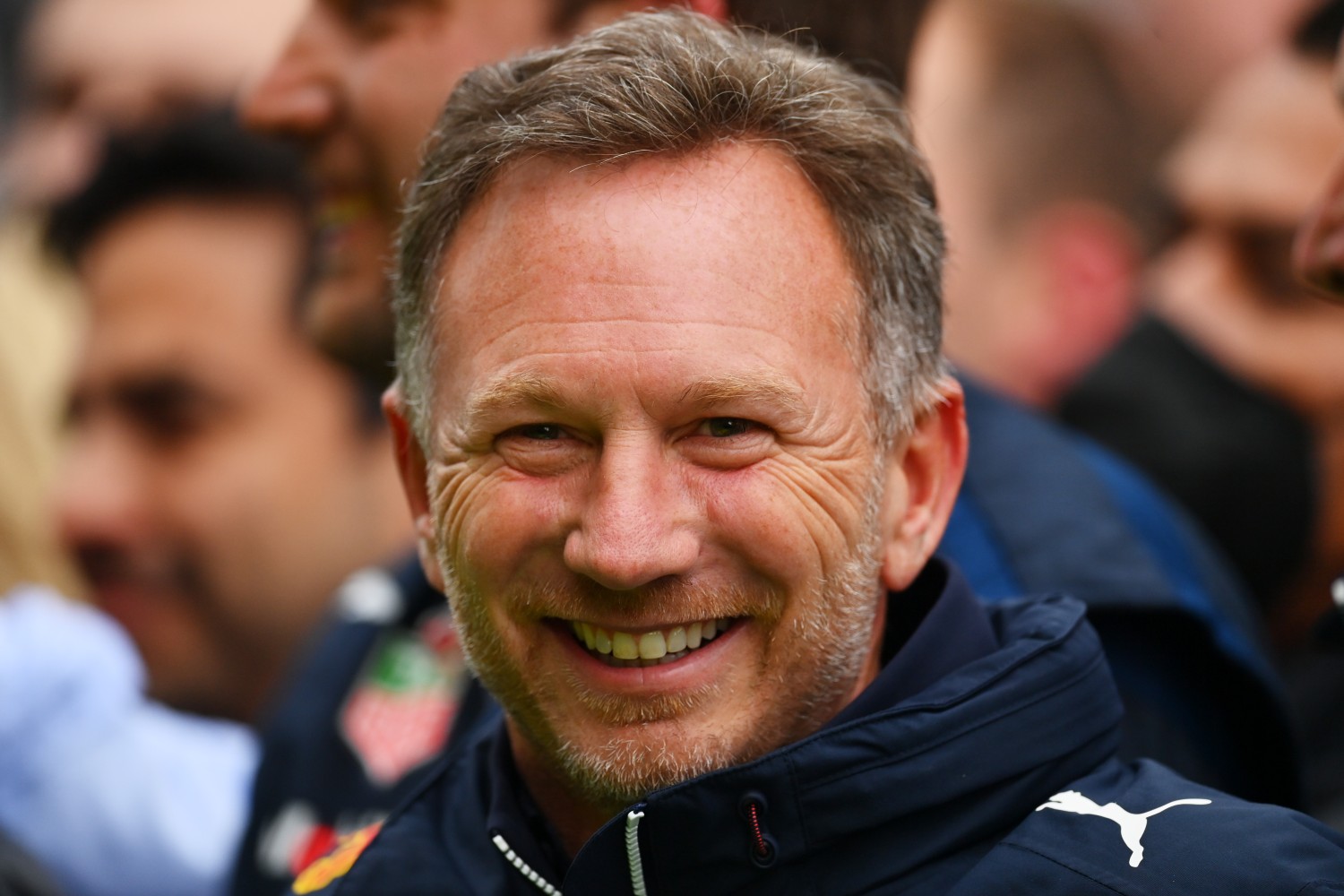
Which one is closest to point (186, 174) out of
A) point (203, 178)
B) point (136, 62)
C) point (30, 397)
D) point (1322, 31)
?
point (203, 178)

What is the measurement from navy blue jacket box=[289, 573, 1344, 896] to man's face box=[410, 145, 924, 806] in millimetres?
127

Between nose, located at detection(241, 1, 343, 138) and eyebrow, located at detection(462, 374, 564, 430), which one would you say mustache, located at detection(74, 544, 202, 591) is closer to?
nose, located at detection(241, 1, 343, 138)

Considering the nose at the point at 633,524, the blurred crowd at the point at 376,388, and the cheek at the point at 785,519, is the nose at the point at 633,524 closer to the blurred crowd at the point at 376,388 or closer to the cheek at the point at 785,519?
the cheek at the point at 785,519

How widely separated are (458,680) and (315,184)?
119 centimetres

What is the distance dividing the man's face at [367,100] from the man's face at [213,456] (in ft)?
5.62

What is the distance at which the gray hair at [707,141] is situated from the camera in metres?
2.19

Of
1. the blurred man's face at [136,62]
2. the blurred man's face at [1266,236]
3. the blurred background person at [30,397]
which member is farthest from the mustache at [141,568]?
the blurred man's face at [1266,236]

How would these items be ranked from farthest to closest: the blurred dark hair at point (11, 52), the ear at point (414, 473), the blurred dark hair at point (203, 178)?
the blurred dark hair at point (11, 52) → the blurred dark hair at point (203, 178) → the ear at point (414, 473)

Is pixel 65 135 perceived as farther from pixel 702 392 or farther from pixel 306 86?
pixel 702 392

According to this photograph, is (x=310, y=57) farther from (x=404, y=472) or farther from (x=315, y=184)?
(x=404, y=472)

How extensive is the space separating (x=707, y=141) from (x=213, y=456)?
3571mm

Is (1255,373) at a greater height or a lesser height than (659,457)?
lesser

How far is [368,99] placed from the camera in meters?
3.41

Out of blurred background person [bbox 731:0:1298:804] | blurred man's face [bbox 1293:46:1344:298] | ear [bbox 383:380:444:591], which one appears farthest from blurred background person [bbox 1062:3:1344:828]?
ear [bbox 383:380:444:591]
